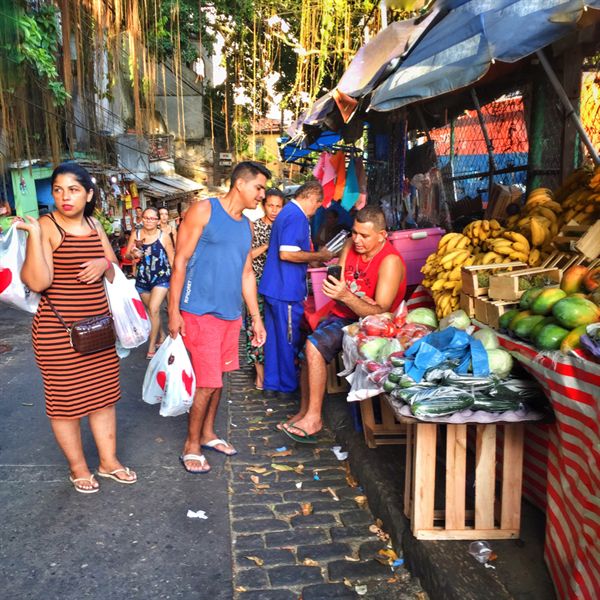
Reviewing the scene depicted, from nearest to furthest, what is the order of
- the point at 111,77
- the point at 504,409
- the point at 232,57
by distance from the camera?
the point at 504,409 → the point at 111,77 → the point at 232,57

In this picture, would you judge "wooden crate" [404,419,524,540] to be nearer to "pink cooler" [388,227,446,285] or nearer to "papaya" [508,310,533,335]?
"papaya" [508,310,533,335]

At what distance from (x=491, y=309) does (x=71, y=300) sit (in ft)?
8.60

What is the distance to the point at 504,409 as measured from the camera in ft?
9.10

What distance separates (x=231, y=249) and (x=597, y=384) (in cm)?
256

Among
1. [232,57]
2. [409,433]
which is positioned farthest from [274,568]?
[232,57]

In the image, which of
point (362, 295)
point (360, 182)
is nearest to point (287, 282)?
point (362, 295)

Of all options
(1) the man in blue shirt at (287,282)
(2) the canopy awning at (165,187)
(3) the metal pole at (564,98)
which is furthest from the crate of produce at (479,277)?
(2) the canopy awning at (165,187)

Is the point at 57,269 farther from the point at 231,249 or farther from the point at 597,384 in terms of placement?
the point at 597,384

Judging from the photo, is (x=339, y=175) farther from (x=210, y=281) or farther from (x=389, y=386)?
(x=389, y=386)

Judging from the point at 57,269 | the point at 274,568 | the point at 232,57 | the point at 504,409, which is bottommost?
the point at 274,568

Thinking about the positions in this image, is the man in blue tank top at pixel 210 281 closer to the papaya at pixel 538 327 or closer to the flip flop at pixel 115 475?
the flip flop at pixel 115 475

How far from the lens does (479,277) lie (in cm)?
378

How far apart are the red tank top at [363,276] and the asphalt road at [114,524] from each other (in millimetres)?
1545

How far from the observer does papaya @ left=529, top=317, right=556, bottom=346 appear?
116 inches
